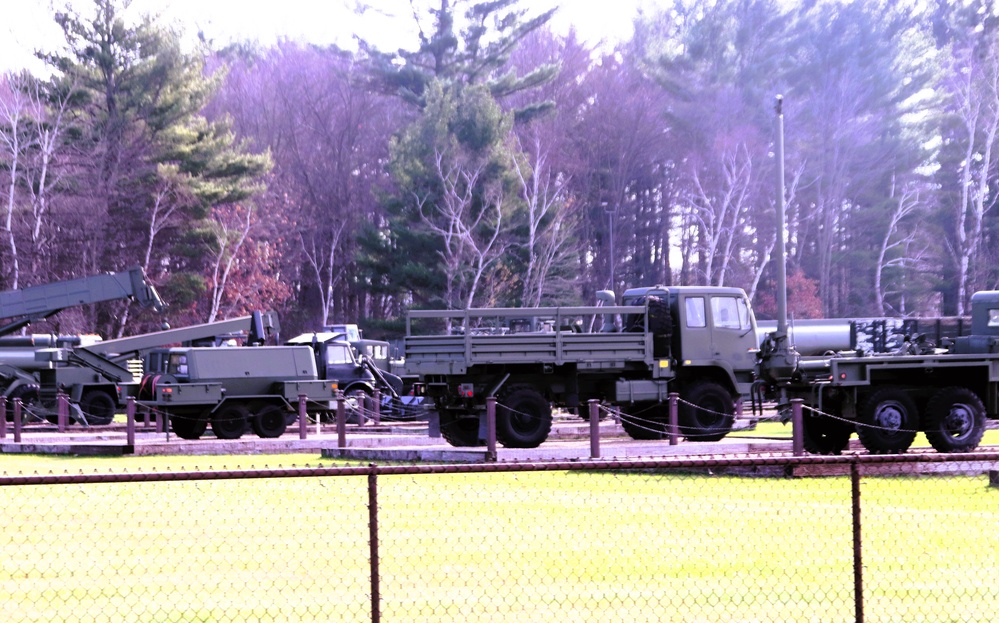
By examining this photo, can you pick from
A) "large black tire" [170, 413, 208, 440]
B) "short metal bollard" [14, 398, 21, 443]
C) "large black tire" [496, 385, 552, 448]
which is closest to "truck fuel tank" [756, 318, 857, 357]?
"large black tire" [170, 413, 208, 440]

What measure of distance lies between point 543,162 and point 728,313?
38.5m

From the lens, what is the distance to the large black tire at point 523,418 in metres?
22.6

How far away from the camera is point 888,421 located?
19.4 m

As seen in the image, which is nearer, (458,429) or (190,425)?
(458,429)

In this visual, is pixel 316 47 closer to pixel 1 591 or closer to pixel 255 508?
pixel 255 508

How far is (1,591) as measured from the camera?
9.80 metres

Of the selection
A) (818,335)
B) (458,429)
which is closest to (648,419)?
(458,429)

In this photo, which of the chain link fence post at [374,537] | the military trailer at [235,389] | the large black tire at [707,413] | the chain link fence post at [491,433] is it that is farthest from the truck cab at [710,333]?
the chain link fence post at [374,537]

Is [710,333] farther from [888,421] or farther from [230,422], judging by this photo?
[230,422]

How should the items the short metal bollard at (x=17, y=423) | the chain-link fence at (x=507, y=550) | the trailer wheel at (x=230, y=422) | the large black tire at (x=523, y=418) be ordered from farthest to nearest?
the trailer wheel at (x=230, y=422) → the short metal bollard at (x=17, y=423) → the large black tire at (x=523, y=418) → the chain-link fence at (x=507, y=550)

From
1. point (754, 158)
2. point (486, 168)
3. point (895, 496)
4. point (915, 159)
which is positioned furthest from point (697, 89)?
point (895, 496)

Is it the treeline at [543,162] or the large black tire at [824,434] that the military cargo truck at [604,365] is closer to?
the large black tire at [824,434]

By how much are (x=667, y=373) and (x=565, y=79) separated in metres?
50.1

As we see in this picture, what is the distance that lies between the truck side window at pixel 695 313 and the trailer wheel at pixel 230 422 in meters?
9.30
